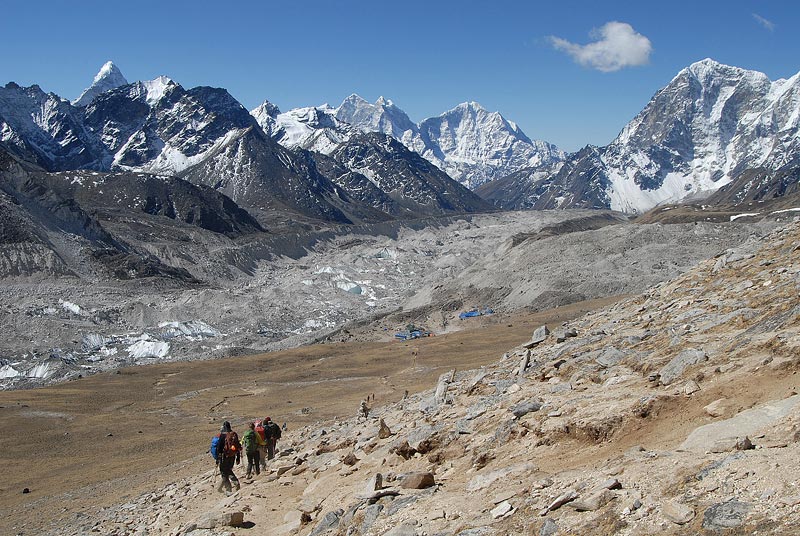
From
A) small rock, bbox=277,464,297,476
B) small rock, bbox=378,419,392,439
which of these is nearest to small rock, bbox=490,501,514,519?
small rock, bbox=378,419,392,439

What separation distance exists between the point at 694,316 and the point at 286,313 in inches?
3454

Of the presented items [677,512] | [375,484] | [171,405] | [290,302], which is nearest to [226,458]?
[375,484]

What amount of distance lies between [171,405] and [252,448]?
35.7m

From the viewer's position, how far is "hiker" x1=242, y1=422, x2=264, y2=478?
20.4 meters

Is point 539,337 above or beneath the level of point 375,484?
above

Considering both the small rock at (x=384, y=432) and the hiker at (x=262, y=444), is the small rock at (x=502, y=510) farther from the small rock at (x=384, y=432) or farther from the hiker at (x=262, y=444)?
the hiker at (x=262, y=444)

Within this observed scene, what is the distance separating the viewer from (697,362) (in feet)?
48.6

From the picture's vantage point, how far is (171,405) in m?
53.5

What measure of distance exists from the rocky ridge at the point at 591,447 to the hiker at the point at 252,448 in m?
0.60

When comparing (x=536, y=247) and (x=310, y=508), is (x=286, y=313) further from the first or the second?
(x=310, y=508)

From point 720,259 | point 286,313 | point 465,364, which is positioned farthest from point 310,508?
point 286,313

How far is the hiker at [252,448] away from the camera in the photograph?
20359 mm

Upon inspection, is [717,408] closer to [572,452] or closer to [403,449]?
[572,452]

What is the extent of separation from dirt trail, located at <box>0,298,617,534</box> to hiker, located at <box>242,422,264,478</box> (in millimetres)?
7843
